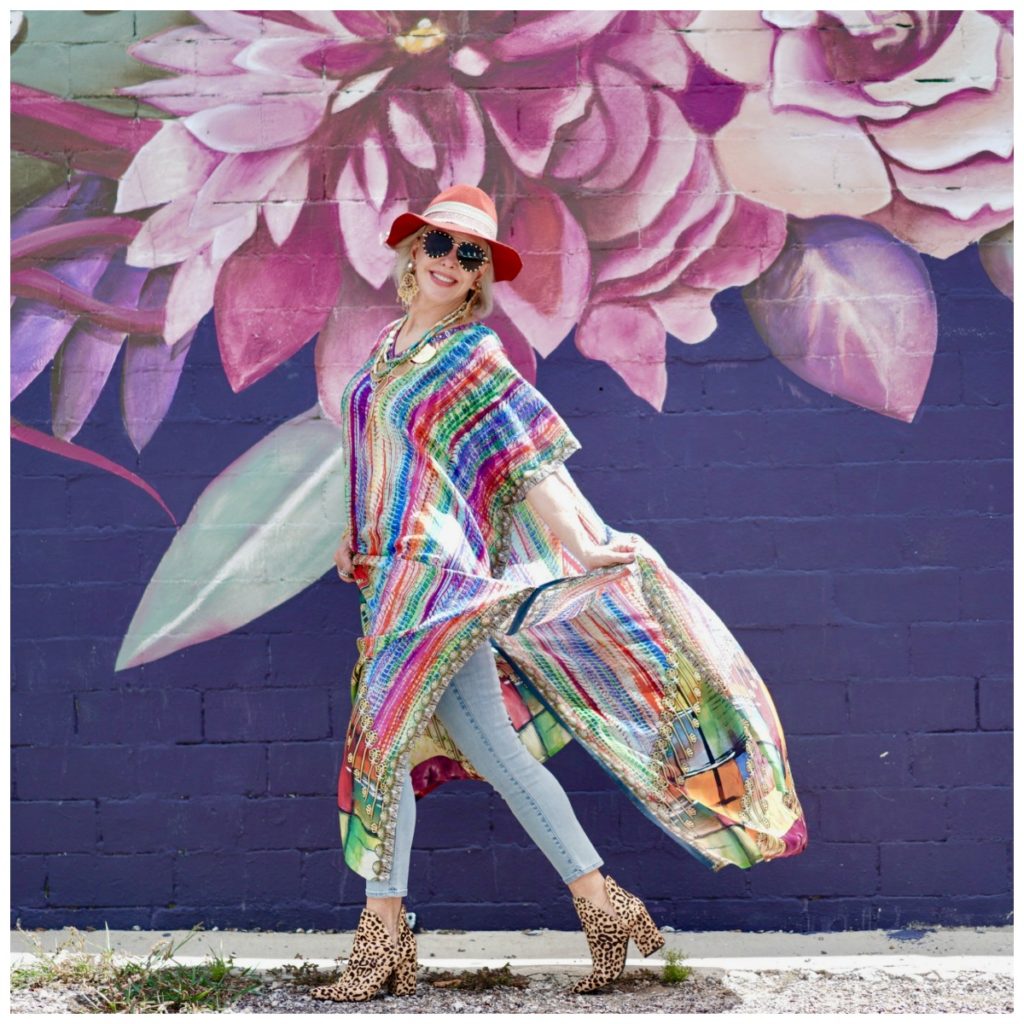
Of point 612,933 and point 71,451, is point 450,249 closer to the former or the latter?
point 71,451

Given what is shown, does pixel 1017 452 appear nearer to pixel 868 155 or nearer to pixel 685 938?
pixel 868 155

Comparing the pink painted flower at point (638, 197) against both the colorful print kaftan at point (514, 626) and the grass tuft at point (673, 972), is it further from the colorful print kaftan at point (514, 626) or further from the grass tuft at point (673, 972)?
the grass tuft at point (673, 972)

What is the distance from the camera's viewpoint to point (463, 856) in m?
4.41

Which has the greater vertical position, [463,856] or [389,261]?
[389,261]

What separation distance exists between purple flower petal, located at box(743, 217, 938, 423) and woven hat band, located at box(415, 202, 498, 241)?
957 millimetres

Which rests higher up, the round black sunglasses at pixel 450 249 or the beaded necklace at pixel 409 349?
the round black sunglasses at pixel 450 249

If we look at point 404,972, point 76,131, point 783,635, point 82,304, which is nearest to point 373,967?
point 404,972

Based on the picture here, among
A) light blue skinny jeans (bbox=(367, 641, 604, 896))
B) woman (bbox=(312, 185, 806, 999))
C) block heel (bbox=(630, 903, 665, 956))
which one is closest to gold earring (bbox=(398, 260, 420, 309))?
woman (bbox=(312, 185, 806, 999))

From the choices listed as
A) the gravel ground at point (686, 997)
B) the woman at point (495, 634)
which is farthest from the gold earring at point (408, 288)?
the gravel ground at point (686, 997)

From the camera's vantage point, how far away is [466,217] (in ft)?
12.4

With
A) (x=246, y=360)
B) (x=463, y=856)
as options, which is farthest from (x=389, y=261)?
(x=463, y=856)

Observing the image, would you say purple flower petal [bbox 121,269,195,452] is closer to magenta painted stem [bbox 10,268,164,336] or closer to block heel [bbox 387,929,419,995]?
magenta painted stem [bbox 10,268,164,336]

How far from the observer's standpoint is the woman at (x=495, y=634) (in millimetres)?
3725

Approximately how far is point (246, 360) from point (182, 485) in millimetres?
419
